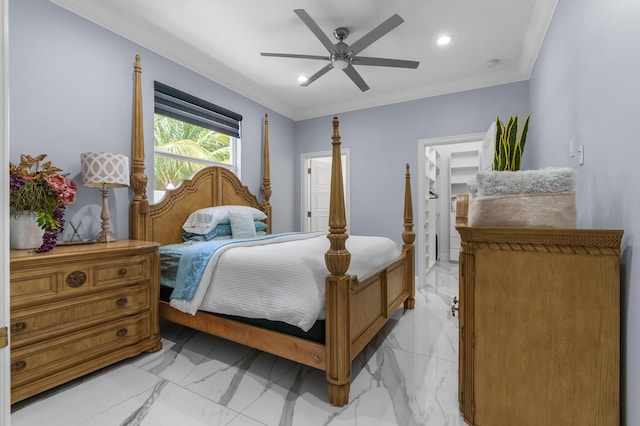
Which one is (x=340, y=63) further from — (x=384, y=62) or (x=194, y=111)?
(x=194, y=111)

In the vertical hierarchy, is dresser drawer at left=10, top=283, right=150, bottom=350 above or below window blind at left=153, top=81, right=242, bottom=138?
below

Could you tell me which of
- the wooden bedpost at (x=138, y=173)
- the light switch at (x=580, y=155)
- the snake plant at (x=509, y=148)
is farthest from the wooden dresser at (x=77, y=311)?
the light switch at (x=580, y=155)

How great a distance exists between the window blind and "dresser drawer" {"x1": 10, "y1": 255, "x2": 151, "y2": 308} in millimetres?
1677

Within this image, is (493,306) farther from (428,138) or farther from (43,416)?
(428,138)

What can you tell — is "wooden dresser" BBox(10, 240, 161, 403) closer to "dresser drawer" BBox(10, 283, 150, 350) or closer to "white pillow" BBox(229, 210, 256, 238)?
"dresser drawer" BBox(10, 283, 150, 350)

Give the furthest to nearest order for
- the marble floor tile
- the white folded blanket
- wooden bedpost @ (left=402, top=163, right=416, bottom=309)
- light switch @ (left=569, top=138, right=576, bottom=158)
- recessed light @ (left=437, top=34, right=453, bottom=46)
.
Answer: wooden bedpost @ (left=402, top=163, right=416, bottom=309) → recessed light @ (left=437, top=34, right=453, bottom=46) → light switch @ (left=569, top=138, right=576, bottom=158) → the marble floor tile → the white folded blanket

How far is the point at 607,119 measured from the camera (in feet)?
4.63

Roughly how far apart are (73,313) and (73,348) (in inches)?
8.0

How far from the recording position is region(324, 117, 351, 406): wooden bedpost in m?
1.60

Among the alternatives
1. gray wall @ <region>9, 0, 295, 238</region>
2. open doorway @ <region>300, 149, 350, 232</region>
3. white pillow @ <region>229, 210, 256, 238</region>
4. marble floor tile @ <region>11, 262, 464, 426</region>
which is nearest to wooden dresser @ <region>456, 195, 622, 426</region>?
marble floor tile @ <region>11, 262, 464, 426</region>

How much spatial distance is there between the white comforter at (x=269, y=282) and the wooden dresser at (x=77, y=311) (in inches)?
11.5

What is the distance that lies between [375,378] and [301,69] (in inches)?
129

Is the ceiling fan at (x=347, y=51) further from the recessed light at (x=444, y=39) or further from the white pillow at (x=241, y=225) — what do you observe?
the white pillow at (x=241, y=225)

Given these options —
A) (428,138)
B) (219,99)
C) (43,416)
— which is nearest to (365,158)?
(428,138)
